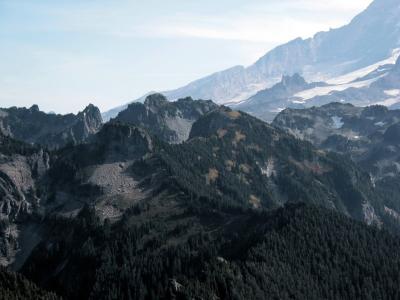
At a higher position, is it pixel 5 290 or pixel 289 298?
pixel 5 290

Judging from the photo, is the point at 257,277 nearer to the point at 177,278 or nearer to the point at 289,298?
the point at 289,298

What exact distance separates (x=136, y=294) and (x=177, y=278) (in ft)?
55.3

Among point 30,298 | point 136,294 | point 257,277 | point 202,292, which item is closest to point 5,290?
point 30,298

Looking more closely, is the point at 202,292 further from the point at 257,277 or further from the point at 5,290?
the point at 5,290

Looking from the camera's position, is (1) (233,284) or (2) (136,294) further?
(2) (136,294)

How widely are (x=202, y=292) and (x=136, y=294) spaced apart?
28.6 m

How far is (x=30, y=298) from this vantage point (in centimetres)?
18912

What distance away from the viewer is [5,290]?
189500 mm

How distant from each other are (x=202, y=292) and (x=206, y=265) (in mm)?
17123

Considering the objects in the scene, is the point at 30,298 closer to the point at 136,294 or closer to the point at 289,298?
the point at 136,294

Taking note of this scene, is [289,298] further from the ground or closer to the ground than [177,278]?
closer to the ground

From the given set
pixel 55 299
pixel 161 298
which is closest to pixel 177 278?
pixel 161 298

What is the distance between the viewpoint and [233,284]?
188 m

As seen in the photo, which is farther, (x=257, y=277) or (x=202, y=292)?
(x=257, y=277)
